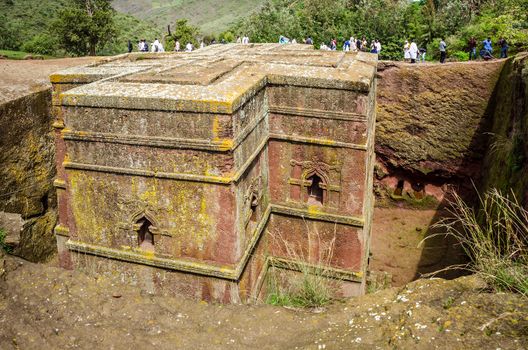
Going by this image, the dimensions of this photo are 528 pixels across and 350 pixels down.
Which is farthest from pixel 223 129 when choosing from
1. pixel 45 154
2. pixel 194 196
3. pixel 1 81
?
pixel 1 81

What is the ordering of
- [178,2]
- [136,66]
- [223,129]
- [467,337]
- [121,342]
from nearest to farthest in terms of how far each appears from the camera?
1. [467,337]
2. [121,342]
3. [223,129]
4. [136,66]
5. [178,2]

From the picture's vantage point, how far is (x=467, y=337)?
311 cm

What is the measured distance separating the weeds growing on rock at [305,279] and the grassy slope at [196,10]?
123 ft

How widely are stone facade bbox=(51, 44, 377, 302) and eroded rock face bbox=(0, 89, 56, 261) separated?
53.4 inches

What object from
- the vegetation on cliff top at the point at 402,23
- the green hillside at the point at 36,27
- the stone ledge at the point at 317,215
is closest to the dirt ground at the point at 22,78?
the stone ledge at the point at 317,215

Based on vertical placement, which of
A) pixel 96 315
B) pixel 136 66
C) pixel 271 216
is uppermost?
pixel 136 66

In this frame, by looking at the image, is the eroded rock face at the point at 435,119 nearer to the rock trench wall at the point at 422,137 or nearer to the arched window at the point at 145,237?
the rock trench wall at the point at 422,137

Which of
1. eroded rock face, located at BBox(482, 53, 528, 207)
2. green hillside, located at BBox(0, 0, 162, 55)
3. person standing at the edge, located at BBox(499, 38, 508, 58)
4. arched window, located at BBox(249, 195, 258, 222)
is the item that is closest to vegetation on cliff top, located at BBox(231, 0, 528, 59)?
person standing at the edge, located at BBox(499, 38, 508, 58)

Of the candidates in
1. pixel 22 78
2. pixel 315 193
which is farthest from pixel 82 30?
pixel 315 193

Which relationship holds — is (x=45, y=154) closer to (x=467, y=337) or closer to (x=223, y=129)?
(x=223, y=129)

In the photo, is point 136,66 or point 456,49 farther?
point 456,49

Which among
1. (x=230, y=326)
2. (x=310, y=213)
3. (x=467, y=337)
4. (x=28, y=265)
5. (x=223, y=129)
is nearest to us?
(x=467, y=337)

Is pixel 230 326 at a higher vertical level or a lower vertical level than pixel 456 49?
lower

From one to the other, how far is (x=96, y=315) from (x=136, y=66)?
17.8ft
